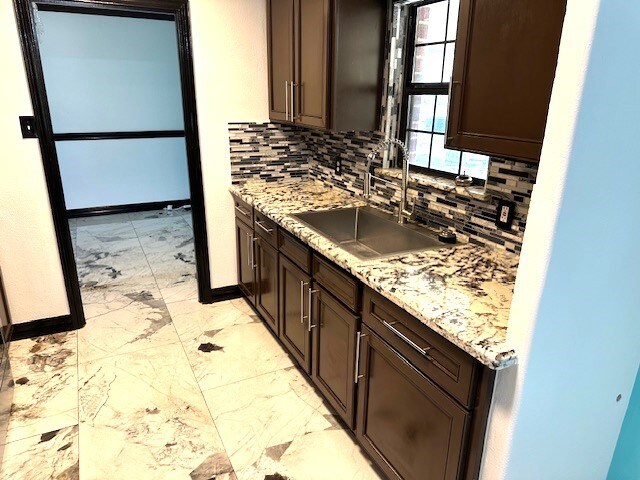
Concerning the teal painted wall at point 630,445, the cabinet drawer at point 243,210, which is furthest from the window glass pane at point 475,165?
the cabinet drawer at point 243,210

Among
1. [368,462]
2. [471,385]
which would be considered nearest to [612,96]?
[471,385]

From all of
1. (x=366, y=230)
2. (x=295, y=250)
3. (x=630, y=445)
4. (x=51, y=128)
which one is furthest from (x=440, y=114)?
(x=51, y=128)

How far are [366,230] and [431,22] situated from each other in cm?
112

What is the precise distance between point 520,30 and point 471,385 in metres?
1.02

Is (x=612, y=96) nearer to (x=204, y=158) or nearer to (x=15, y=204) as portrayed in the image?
(x=204, y=158)

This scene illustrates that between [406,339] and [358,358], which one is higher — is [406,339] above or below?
above

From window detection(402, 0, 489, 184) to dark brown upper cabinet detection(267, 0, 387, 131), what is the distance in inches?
6.6

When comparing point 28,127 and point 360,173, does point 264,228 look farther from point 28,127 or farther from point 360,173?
point 28,127

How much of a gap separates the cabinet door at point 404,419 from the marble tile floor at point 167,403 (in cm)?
26

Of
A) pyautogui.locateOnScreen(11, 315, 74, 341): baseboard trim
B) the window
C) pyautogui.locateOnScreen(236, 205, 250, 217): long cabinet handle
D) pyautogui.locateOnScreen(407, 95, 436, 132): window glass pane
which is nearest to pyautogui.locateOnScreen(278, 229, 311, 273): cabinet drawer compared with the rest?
pyautogui.locateOnScreen(236, 205, 250, 217): long cabinet handle

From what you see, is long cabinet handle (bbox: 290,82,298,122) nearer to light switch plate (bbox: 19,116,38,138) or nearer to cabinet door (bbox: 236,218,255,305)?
cabinet door (bbox: 236,218,255,305)

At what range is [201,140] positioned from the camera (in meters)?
3.03

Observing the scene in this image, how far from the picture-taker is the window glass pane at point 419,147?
7.92 feet

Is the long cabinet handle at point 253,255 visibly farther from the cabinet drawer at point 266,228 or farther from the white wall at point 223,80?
the white wall at point 223,80
